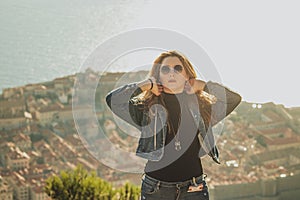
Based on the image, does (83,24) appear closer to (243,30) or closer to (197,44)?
(243,30)

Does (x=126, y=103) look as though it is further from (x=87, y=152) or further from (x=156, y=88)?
(x=87, y=152)

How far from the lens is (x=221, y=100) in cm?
150

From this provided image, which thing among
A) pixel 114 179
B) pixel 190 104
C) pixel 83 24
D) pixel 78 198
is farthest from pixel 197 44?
pixel 83 24

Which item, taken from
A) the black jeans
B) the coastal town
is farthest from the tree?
the black jeans

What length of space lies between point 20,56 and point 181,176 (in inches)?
170

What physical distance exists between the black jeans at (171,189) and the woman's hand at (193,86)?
23 cm

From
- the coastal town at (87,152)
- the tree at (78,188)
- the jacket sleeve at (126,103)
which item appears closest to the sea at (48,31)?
the coastal town at (87,152)

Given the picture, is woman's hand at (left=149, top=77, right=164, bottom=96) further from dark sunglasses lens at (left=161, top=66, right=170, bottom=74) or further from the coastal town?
the coastal town

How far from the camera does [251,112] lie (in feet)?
16.6

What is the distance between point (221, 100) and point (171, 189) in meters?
0.28

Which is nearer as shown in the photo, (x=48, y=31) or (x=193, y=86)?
(x=193, y=86)

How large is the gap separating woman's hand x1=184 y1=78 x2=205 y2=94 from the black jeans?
0.23m

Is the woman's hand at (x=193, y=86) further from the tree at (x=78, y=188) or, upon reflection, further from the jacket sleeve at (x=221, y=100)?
the tree at (x=78, y=188)

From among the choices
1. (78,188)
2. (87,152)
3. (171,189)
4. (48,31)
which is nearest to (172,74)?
(171,189)
